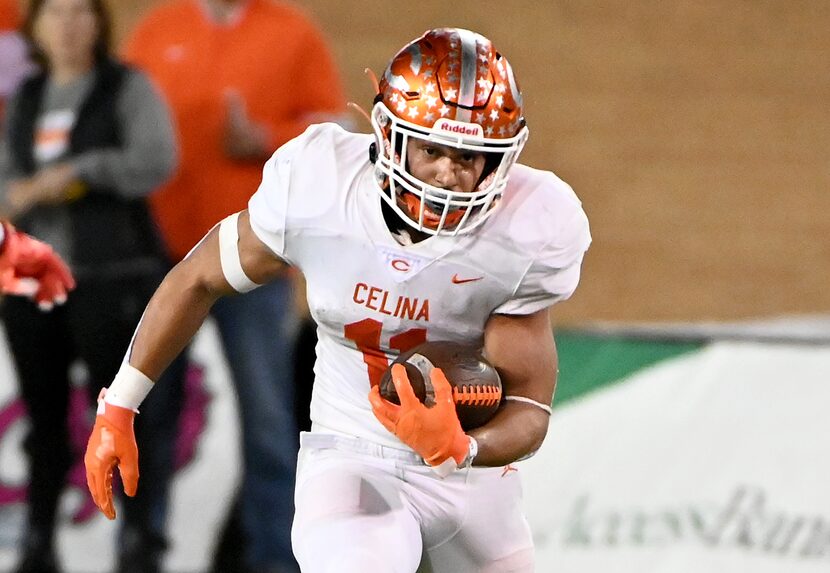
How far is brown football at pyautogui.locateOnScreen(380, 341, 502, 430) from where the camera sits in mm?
3012

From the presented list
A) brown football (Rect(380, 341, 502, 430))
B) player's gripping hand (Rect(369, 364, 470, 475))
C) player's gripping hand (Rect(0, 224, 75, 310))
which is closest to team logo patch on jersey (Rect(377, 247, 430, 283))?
brown football (Rect(380, 341, 502, 430))

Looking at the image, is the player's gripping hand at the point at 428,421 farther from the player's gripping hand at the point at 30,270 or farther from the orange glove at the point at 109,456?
the player's gripping hand at the point at 30,270

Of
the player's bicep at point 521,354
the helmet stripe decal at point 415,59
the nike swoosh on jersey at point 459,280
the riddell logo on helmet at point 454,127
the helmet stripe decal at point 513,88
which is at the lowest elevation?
the player's bicep at point 521,354

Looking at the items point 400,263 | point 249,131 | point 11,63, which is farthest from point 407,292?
point 11,63

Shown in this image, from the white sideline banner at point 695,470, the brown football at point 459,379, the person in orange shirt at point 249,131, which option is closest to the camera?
the brown football at point 459,379

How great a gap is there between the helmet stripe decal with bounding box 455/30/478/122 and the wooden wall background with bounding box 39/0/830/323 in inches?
157

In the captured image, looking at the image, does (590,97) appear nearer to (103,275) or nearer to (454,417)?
(103,275)

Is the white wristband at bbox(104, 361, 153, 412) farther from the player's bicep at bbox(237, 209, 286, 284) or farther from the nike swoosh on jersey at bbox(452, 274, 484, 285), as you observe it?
the nike swoosh on jersey at bbox(452, 274, 484, 285)

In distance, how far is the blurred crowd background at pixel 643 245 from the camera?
4695mm

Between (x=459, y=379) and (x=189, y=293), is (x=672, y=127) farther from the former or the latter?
(x=459, y=379)


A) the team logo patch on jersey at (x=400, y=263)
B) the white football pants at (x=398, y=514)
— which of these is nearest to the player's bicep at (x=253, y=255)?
the team logo patch on jersey at (x=400, y=263)

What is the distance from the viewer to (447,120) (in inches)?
120

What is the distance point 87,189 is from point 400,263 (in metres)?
1.81

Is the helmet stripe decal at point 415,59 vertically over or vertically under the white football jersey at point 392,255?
over
